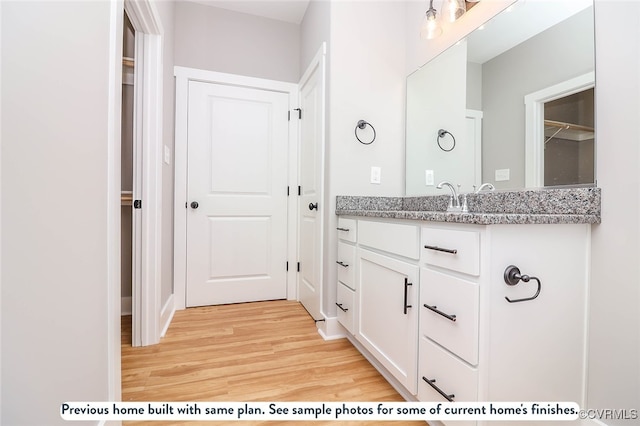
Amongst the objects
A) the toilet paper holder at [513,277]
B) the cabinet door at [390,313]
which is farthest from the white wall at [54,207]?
the toilet paper holder at [513,277]

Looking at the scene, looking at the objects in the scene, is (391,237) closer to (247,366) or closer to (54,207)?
(247,366)

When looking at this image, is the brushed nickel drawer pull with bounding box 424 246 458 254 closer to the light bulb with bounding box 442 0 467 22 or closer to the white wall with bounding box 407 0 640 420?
the white wall with bounding box 407 0 640 420

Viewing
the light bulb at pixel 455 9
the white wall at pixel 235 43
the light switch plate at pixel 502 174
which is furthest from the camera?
the white wall at pixel 235 43

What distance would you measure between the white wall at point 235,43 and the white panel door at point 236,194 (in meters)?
0.20

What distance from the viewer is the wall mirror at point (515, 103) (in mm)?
1050

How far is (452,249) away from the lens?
2.98 feet

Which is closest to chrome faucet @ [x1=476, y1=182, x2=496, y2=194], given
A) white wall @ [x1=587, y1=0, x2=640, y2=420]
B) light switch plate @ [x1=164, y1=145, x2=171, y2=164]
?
white wall @ [x1=587, y1=0, x2=640, y2=420]

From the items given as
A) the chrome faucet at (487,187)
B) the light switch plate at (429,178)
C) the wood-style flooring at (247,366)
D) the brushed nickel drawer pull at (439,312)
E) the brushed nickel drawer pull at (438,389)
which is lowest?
the wood-style flooring at (247,366)

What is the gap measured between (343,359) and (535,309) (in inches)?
40.3

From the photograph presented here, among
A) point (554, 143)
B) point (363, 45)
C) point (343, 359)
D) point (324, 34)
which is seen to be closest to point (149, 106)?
point (324, 34)

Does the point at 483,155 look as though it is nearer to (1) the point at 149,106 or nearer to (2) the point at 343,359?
(2) the point at 343,359

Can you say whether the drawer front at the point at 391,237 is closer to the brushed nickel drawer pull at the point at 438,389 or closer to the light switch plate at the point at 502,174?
the brushed nickel drawer pull at the point at 438,389

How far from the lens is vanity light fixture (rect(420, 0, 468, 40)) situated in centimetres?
153

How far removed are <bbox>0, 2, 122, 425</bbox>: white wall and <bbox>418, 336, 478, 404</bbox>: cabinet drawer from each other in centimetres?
111
